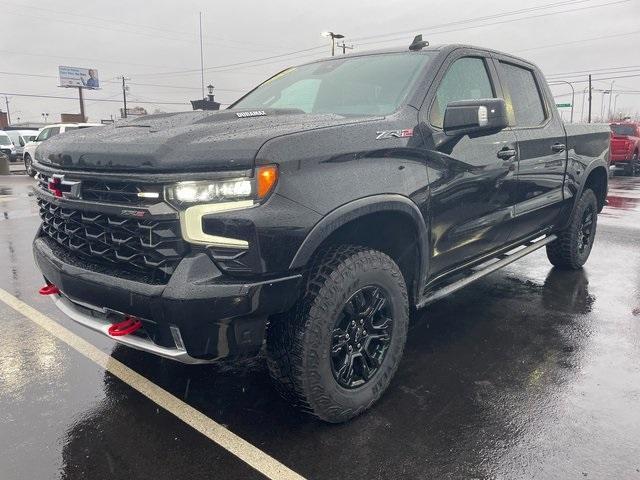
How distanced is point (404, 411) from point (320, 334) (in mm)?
763

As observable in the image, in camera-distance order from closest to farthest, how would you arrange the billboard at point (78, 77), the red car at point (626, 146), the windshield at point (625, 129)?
the red car at point (626, 146) < the windshield at point (625, 129) < the billboard at point (78, 77)

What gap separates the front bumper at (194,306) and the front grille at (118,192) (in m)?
0.32

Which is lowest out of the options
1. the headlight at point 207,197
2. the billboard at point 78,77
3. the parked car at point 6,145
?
the headlight at point 207,197

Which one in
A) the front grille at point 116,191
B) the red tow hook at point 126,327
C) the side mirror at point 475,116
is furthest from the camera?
the side mirror at point 475,116

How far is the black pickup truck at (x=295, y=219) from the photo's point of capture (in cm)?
222

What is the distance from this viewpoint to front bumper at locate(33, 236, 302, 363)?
2.16 m

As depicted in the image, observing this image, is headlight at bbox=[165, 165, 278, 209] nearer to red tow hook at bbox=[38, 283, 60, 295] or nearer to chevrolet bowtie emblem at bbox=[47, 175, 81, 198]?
chevrolet bowtie emblem at bbox=[47, 175, 81, 198]

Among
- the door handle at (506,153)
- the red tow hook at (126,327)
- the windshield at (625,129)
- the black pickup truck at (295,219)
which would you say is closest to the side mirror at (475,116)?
the black pickup truck at (295,219)

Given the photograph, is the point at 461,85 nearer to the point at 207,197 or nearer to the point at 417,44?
the point at 417,44

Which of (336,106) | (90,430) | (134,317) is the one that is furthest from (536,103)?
(90,430)

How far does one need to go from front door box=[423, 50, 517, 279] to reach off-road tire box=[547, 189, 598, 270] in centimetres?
159

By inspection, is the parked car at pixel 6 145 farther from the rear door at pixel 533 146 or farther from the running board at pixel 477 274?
the running board at pixel 477 274

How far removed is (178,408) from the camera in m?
2.89

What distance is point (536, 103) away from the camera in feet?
14.9
